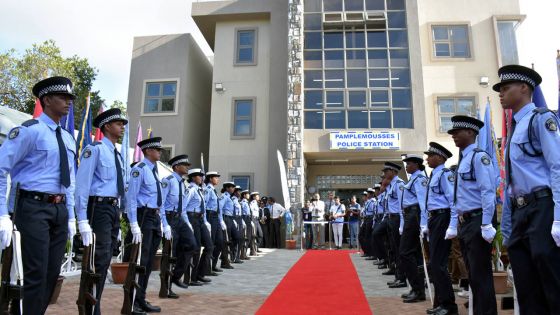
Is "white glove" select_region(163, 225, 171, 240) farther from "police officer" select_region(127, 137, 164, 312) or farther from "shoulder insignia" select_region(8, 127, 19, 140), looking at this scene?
"shoulder insignia" select_region(8, 127, 19, 140)

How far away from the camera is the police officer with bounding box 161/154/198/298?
22.0ft

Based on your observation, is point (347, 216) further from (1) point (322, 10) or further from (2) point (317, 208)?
(1) point (322, 10)

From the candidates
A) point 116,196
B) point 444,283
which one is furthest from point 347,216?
point 116,196

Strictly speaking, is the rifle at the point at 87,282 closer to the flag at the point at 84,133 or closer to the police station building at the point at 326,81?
the flag at the point at 84,133

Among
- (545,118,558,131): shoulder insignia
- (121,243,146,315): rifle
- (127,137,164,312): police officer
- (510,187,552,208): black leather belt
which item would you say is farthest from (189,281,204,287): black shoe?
(545,118,558,131): shoulder insignia

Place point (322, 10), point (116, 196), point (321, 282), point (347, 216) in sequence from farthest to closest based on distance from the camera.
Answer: point (322, 10) < point (347, 216) < point (321, 282) < point (116, 196)

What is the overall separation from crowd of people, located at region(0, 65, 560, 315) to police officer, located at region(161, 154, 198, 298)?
0.7 inches

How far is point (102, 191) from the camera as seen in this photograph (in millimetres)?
4469

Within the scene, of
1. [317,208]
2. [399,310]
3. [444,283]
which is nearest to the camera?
[444,283]

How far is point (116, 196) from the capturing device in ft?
15.0

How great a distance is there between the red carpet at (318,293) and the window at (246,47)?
12.5 meters

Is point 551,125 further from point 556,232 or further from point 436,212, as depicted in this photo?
point 436,212

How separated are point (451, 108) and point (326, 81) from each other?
5762 mm

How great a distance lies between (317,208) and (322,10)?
368 inches
